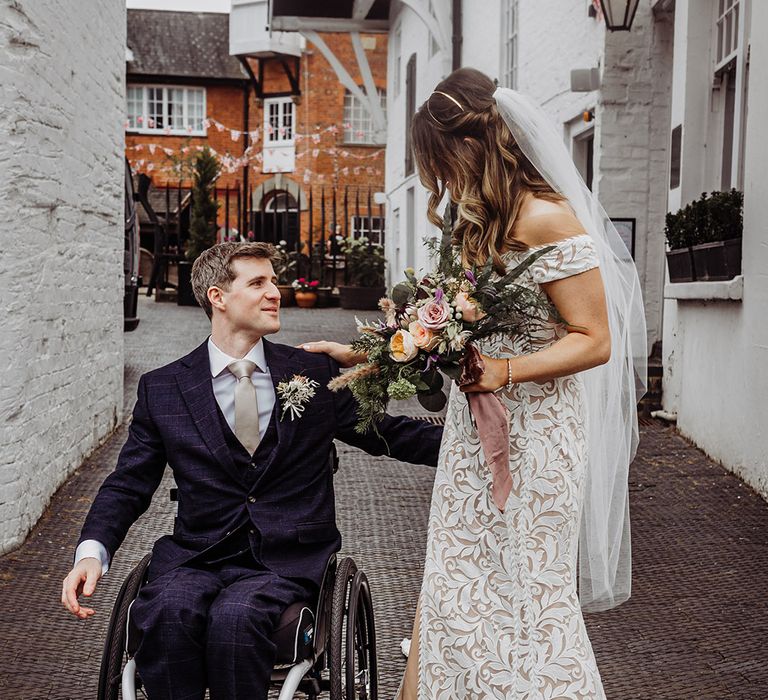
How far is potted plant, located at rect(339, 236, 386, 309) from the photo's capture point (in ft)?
62.1

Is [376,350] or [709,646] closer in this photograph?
[376,350]

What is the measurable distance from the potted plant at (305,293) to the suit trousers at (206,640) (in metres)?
16.3

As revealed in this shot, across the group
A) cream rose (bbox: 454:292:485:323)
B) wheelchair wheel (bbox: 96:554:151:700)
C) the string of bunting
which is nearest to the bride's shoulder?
cream rose (bbox: 454:292:485:323)

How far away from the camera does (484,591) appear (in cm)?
294

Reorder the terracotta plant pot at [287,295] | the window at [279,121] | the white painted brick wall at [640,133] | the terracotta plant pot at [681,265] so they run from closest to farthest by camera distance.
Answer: the terracotta plant pot at [681,265] < the white painted brick wall at [640,133] < the terracotta plant pot at [287,295] < the window at [279,121]

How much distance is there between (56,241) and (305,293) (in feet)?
41.7

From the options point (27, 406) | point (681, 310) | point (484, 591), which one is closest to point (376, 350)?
point (484, 591)

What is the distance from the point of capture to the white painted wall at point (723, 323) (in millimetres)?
6332

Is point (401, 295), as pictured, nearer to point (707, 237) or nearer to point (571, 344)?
point (571, 344)

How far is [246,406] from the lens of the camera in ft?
10.1

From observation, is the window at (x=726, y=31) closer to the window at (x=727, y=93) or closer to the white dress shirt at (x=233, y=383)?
the window at (x=727, y=93)

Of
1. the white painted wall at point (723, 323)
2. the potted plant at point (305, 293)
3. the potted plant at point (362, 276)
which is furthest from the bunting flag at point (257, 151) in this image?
the white painted wall at point (723, 323)

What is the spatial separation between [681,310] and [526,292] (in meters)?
5.55

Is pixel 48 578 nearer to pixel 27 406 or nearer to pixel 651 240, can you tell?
pixel 27 406
